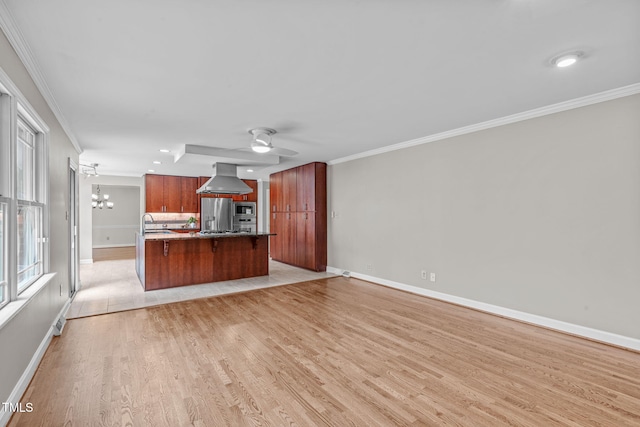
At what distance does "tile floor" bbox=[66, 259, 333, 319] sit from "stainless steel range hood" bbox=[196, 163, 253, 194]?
1.71 meters

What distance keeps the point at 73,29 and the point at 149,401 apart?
2432 millimetres

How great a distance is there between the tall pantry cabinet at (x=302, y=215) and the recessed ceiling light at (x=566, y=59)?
447 cm

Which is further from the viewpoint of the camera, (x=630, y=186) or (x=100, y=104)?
(x=100, y=104)

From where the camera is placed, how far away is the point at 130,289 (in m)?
5.04

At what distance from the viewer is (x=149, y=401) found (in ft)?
6.63

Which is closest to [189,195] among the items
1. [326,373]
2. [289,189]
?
[289,189]

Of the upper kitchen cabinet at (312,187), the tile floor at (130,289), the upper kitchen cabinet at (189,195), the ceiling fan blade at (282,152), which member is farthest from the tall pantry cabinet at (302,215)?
the upper kitchen cabinet at (189,195)

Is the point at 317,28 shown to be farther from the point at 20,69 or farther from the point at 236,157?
the point at 236,157

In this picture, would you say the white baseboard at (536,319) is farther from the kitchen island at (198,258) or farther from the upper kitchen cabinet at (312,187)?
the kitchen island at (198,258)

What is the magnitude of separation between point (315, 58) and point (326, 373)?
2420 mm

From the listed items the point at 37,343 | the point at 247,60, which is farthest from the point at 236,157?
the point at 37,343

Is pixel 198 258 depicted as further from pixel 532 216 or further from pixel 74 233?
pixel 532 216

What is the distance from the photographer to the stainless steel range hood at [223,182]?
558cm

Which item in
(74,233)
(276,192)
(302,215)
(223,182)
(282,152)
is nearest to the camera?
(74,233)
